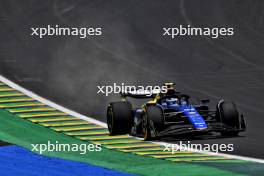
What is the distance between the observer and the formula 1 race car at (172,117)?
24297 millimetres

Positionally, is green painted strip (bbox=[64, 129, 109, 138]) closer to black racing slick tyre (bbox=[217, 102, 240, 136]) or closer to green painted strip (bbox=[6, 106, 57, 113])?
green painted strip (bbox=[6, 106, 57, 113])

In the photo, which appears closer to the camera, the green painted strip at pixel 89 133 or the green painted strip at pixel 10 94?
the green painted strip at pixel 89 133

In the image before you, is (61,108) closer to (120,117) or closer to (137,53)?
(120,117)

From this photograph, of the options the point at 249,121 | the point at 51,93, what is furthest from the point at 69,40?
the point at 249,121

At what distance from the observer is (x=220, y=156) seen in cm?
2630

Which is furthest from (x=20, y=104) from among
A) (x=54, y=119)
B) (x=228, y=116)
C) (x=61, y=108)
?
(x=228, y=116)
